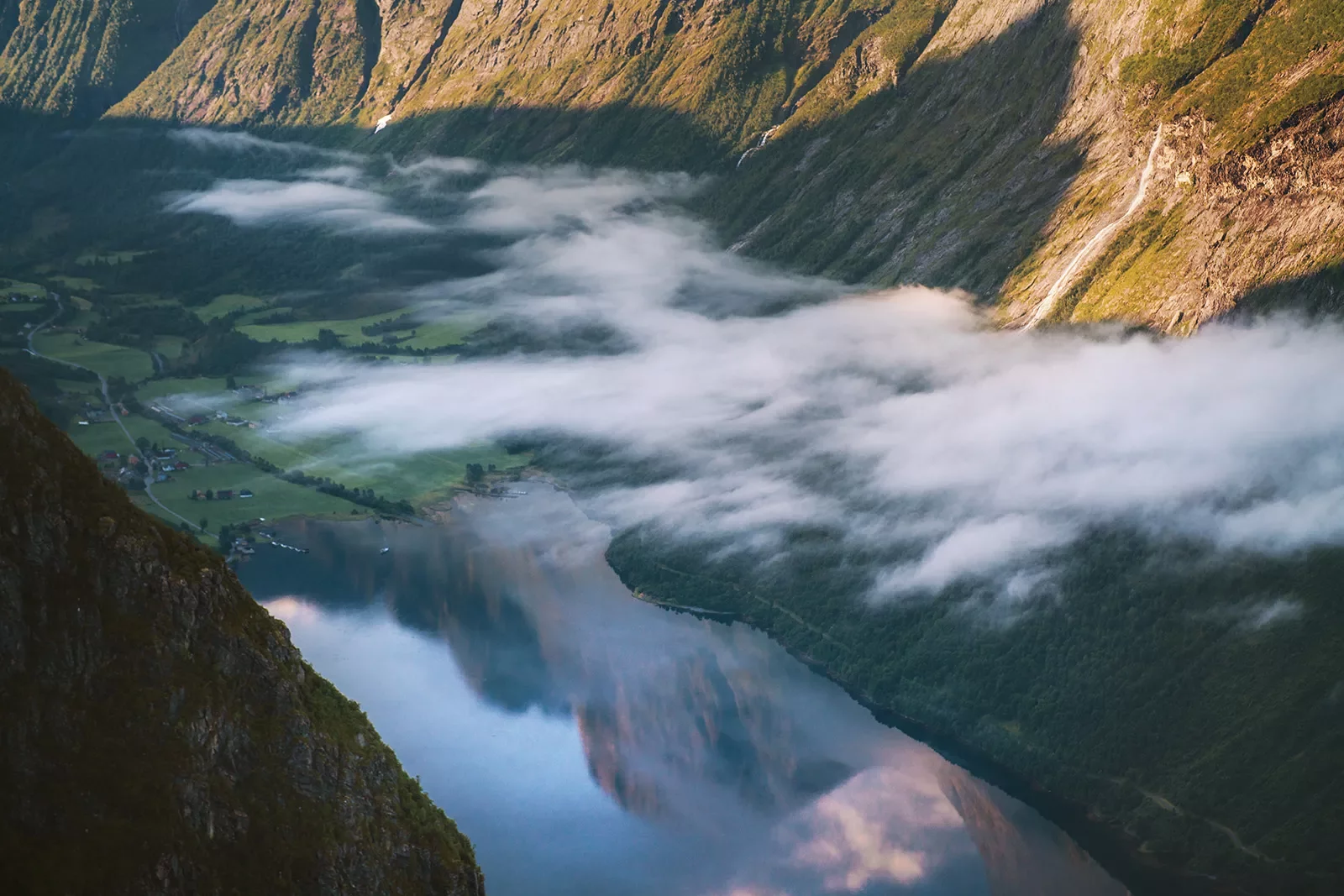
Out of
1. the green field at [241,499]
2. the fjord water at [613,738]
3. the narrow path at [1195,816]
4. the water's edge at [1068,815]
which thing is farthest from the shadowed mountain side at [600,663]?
the narrow path at [1195,816]

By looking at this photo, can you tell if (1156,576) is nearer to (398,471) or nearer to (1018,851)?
(1018,851)

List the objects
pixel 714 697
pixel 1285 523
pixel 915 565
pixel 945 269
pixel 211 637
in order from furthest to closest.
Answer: pixel 945 269 → pixel 915 565 → pixel 714 697 → pixel 1285 523 → pixel 211 637

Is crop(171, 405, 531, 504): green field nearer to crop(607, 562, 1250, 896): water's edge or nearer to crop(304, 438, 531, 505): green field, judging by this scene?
crop(304, 438, 531, 505): green field

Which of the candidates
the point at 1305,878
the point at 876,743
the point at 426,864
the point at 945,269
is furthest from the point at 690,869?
the point at 945,269

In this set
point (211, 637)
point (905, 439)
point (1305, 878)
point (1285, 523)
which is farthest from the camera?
point (905, 439)

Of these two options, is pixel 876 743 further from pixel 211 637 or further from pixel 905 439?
pixel 211 637

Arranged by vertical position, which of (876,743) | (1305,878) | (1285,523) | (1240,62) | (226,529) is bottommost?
(226,529)

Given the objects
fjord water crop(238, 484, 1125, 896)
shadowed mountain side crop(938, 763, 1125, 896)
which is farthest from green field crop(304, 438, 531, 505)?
shadowed mountain side crop(938, 763, 1125, 896)
